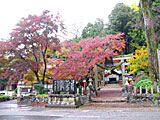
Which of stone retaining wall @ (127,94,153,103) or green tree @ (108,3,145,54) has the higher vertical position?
green tree @ (108,3,145,54)

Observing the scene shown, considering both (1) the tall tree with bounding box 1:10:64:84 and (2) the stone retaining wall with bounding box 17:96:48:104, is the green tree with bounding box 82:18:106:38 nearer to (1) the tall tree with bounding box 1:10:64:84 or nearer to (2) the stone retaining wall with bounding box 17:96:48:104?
(1) the tall tree with bounding box 1:10:64:84

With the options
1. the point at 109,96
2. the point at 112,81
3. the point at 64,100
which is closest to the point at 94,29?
the point at 112,81

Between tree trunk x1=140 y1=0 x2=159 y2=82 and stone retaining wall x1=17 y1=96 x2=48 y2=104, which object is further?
tree trunk x1=140 y1=0 x2=159 y2=82

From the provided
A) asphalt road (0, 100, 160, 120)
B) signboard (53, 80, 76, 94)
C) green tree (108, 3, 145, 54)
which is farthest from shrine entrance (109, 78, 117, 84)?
asphalt road (0, 100, 160, 120)

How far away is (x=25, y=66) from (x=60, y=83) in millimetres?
4319

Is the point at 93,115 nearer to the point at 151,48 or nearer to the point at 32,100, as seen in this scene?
the point at 32,100

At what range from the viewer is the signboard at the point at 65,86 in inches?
547

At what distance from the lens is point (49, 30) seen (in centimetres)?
1734

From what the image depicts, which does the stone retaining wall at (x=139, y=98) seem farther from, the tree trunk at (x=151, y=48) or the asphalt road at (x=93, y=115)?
the tree trunk at (x=151, y=48)

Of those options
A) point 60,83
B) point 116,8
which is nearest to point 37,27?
point 60,83

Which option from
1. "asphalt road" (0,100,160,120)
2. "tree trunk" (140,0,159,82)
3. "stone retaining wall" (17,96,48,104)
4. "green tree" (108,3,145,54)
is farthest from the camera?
"green tree" (108,3,145,54)

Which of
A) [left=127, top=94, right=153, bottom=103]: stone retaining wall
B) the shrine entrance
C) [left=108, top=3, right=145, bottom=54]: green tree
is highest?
[left=108, top=3, right=145, bottom=54]: green tree

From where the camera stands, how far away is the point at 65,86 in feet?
46.2

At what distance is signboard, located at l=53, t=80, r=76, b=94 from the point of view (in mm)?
13884
